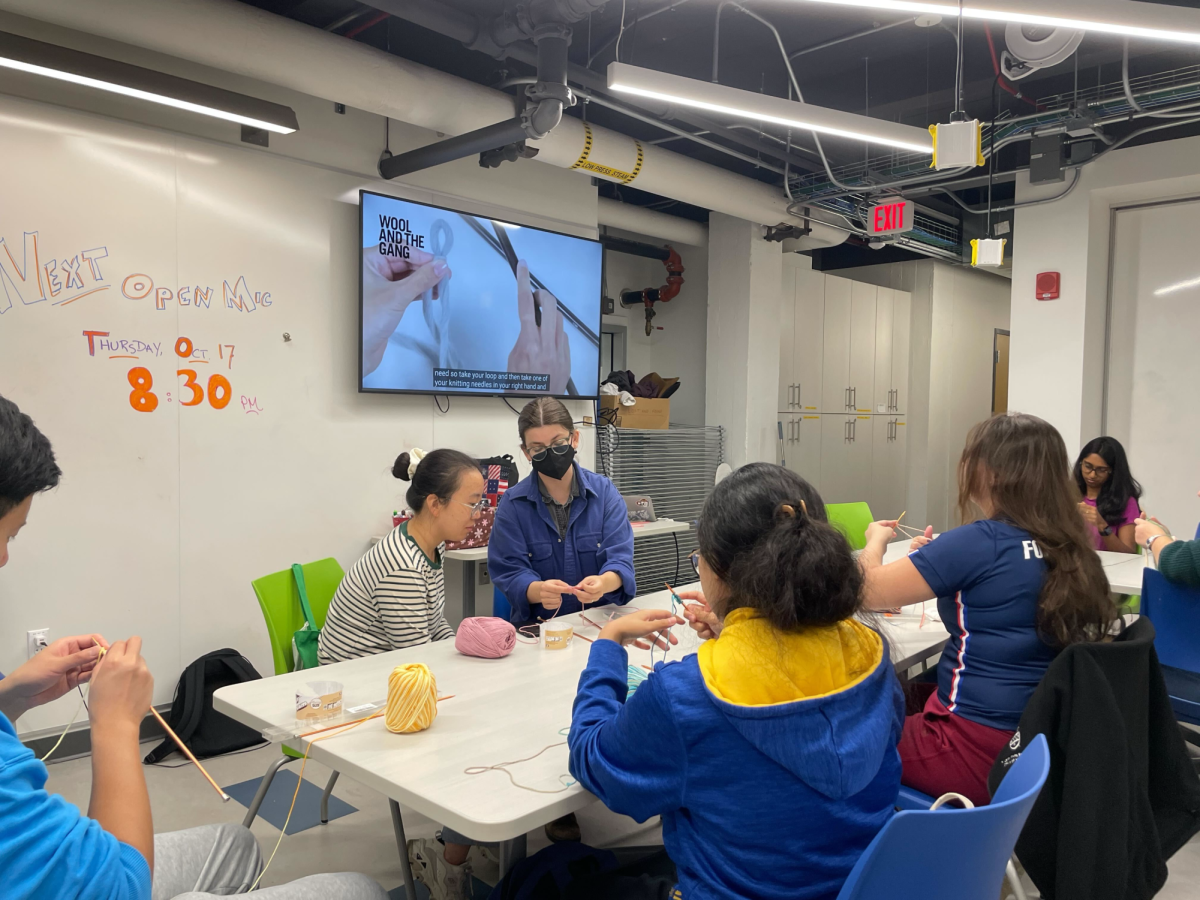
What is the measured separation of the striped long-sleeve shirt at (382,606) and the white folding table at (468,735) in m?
0.12

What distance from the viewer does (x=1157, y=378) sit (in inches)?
198

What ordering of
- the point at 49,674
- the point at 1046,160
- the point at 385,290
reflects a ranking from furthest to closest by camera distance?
the point at 1046,160
the point at 385,290
the point at 49,674

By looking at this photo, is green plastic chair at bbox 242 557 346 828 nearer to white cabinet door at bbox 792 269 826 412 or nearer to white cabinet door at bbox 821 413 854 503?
white cabinet door at bbox 792 269 826 412

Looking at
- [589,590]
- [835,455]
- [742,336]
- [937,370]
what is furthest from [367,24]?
[937,370]

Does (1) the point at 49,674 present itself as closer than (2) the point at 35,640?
Yes

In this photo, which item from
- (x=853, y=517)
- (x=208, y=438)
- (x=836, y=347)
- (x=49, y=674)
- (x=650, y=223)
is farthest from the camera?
(x=836, y=347)

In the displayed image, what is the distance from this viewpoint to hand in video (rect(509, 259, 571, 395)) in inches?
187

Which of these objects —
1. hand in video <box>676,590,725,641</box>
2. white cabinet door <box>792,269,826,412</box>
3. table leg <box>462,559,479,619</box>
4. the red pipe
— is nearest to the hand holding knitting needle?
hand in video <box>676,590,725,641</box>

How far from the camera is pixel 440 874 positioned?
6.82ft

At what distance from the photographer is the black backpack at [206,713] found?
335cm

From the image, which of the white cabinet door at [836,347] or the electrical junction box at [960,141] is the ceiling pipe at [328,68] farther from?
the white cabinet door at [836,347]

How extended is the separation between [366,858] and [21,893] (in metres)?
1.93

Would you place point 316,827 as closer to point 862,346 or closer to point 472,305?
point 472,305

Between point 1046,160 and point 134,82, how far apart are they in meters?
4.56
